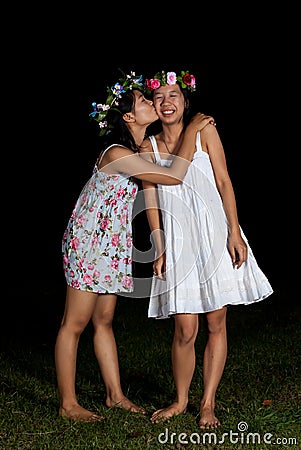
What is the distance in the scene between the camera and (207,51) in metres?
8.18

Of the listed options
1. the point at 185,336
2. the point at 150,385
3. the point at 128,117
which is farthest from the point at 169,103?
the point at 150,385

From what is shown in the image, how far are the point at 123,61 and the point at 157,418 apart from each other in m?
5.07

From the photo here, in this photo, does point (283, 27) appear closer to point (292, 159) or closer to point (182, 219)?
point (292, 159)

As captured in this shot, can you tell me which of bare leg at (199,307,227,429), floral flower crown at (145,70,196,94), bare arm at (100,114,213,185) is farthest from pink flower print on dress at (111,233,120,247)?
floral flower crown at (145,70,196,94)

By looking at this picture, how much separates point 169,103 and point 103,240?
0.59m

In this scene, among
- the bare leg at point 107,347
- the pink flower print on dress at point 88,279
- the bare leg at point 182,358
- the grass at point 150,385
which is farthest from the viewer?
the bare leg at point 107,347

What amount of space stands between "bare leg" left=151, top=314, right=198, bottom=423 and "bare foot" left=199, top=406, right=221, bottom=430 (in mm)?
112

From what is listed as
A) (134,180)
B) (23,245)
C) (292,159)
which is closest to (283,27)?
(292,159)

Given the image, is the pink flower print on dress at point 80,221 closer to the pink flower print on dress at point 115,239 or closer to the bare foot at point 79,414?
the pink flower print on dress at point 115,239

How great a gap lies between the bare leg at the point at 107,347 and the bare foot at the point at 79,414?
157 mm

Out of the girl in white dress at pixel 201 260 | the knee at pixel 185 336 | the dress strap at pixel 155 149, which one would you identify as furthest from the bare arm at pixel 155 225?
the knee at pixel 185 336

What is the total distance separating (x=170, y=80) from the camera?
11.6 feet

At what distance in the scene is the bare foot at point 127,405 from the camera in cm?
367

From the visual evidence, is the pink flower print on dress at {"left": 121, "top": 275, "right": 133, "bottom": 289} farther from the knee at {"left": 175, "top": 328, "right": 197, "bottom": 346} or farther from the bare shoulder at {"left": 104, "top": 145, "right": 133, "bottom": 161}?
the bare shoulder at {"left": 104, "top": 145, "right": 133, "bottom": 161}
